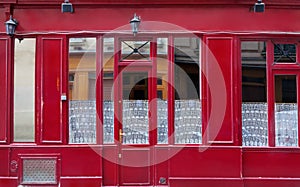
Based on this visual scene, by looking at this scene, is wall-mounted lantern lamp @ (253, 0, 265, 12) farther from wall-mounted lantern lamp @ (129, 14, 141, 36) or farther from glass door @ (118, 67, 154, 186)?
glass door @ (118, 67, 154, 186)

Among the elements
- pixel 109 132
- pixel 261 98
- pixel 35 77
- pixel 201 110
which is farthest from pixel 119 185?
pixel 261 98

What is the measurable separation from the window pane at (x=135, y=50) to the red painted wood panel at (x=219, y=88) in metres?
1.25

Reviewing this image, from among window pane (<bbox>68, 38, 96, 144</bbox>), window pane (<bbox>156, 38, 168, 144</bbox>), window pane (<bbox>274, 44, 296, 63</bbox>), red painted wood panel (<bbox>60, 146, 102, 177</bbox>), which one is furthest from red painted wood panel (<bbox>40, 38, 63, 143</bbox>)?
window pane (<bbox>274, 44, 296, 63</bbox>)

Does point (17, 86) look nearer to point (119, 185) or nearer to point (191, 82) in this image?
point (119, 185)

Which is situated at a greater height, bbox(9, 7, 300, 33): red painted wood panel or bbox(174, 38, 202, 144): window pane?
bbox(9, 7, 300, 33): red painted wood panel

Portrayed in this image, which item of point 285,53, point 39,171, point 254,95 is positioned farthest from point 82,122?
point 285,53

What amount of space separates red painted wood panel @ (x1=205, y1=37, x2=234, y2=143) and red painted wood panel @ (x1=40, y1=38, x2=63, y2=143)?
10.0 feet

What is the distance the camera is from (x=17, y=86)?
888 centimetres

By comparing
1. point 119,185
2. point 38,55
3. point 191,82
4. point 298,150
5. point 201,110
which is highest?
point 38,55

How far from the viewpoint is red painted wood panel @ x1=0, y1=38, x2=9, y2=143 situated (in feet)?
28.6

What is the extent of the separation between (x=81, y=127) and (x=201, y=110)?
252 centimetres

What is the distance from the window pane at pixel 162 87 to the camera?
29.0 feet

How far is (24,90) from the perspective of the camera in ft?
29.2

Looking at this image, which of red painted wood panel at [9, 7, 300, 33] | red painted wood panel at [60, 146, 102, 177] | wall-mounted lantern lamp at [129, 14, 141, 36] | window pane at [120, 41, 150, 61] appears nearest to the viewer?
wall-mounted lantern lamp at [129, 14, 141, 36]
